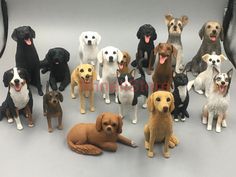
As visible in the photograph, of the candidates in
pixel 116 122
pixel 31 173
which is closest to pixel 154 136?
pixel 116 122

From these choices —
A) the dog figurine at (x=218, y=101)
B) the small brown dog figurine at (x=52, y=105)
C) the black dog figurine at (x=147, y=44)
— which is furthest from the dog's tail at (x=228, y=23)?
the small brown dog figurine at (x=52, y=105)

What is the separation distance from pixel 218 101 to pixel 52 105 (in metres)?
0.91

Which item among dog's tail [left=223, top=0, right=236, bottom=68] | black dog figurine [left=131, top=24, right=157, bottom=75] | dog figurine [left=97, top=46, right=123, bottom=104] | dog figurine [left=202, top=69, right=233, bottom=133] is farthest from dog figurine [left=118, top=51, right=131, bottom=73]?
dog's tail [left=223, top=0, right=236, bottom=68]

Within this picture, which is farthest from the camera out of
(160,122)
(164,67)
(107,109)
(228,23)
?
(228,23)

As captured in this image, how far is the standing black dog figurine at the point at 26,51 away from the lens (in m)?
2.75

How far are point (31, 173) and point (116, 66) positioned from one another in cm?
83

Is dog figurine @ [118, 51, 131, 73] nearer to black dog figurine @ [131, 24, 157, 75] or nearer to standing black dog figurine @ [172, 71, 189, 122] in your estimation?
black dog figurine @ [131, 24, 157, 75]

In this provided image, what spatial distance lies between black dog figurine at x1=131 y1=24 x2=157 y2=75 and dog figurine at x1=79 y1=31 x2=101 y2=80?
278 mm

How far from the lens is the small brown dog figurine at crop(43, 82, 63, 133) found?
2.45m

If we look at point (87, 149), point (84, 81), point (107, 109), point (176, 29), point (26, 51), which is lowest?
point (87, 149)

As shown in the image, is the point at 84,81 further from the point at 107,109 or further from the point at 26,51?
the point at 26,51

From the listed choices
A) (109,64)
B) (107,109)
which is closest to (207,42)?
(109,64)

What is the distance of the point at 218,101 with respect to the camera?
2510 millimetres

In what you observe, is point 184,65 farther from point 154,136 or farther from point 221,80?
point 154,136
